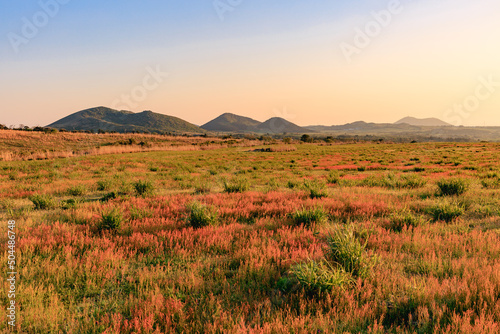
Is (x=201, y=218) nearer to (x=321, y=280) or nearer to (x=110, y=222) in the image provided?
(x=110, y=222)

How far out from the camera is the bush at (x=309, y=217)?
291 inches

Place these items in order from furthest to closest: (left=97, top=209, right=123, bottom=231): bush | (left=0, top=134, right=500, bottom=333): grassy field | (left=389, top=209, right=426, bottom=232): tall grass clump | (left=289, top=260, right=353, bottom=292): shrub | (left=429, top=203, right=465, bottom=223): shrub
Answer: (left=429, top=203, right=465, bottom=223): shrub
(left=389, top=209, right=426, bottom=232): tall grass clump
(left=97, top=209, right=123, bottom=231): bush
(left=289, top=260, right=353, bottom=292): shrub
(left=0, top=134, right=500, bottom=333): grassy field

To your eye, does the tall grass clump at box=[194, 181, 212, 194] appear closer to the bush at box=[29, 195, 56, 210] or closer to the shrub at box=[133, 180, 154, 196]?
the shrub at box=[133, 180, 154, 196]

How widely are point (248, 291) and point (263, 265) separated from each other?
74 cm

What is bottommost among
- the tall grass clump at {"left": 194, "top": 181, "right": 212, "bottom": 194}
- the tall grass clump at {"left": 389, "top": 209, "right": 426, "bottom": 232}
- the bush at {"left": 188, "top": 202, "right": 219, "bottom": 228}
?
the tall grass clump at {"left": 194, "top": 181, "right": 212, "bottom": 194}

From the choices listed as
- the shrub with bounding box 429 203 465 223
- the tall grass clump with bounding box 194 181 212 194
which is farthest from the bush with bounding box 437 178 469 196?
the tall grass clump with bounding box 194 181 212 194

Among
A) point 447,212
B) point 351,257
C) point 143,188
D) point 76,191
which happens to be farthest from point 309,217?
point 76,191

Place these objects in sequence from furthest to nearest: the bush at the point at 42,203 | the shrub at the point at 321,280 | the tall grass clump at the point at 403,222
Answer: the bush at the point at 42,203 < the tall grass clump at the point at 403,222 < the shrub at the point at 321,280

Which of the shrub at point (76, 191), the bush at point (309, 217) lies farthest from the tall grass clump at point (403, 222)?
the shrub at point (76, 191)

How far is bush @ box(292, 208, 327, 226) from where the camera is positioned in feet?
24.2

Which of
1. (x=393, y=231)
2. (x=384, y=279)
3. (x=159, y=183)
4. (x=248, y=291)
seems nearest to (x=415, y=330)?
(x=384, y=279)

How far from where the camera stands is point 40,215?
337 inches

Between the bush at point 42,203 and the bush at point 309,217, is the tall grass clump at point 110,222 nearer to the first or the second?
the bush at point 42,203

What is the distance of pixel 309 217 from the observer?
7438 mm
